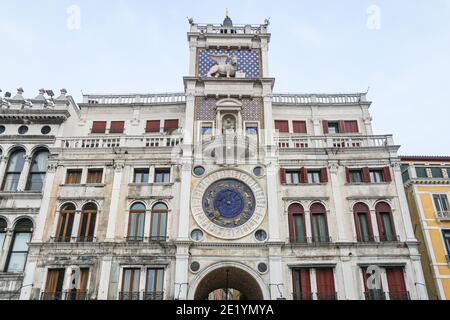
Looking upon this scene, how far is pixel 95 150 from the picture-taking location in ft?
104

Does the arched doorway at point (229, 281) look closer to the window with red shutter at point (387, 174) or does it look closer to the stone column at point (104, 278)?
the stone column at point (104, 278)

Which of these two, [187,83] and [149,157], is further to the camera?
[187,83]

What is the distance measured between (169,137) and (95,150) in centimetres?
585

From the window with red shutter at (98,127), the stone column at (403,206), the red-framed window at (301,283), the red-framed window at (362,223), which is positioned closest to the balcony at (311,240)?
the red-framed window at (301,283)

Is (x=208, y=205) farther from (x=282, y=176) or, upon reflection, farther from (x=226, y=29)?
(x=226, y=29)

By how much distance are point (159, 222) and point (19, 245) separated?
10.2m

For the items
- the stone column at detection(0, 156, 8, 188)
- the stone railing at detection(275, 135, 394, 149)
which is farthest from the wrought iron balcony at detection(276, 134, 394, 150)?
the stone column at detection(0, 156, 8, 188)

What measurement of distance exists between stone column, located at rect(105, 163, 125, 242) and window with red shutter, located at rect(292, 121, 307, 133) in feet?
50.4

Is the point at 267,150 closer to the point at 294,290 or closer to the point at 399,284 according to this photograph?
the point at 294,290

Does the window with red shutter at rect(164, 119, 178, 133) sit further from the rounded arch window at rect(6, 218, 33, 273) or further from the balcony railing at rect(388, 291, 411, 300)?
the balcony railing at rect(388, 291, 411, 300)

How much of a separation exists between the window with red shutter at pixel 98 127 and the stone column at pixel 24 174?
243 inches

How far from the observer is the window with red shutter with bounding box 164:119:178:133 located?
3597cm

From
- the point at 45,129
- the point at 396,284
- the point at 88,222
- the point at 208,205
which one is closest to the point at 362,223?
the point at 396,284
